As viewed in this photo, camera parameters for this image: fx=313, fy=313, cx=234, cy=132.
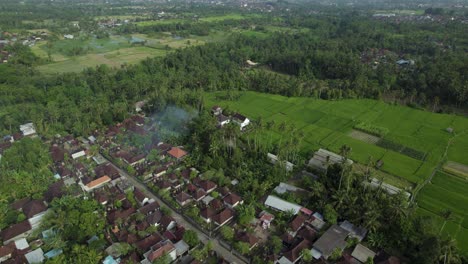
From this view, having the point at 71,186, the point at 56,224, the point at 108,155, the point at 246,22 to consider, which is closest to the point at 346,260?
the point at 56,224

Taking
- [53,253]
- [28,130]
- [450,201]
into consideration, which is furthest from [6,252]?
[450,201]

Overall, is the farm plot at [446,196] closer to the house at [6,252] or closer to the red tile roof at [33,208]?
the red tile roof at [33,208]

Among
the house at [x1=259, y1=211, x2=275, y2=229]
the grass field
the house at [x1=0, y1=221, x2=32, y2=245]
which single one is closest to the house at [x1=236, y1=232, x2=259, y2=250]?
the house at [x1=259, y1=211, x2=275, y2=229]

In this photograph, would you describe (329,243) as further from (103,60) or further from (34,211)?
(103,60)

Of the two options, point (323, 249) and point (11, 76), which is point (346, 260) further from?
point (11, 76)

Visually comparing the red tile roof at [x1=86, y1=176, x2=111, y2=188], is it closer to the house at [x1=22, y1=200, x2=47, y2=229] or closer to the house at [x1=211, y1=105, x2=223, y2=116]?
the house at [x1=22, y1=200, x2=47, y2=229]
